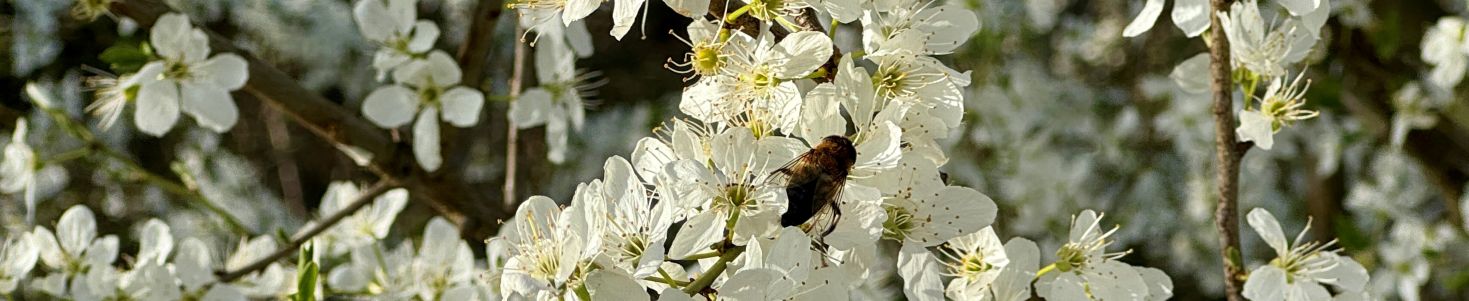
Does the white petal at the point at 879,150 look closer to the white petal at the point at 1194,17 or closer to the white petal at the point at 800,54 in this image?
the white petal at the point at 800,54

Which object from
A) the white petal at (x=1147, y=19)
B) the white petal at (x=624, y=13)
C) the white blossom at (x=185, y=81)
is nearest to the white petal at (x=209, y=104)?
the white blossom at (x=185, y=81)

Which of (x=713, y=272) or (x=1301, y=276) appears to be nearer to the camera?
(x=713, y=272)

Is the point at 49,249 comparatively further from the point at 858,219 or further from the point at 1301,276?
the point at 1301,276

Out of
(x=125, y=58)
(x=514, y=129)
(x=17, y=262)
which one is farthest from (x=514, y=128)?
(x=17, y=262)

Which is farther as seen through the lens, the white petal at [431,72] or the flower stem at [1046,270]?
the white petal at [431,72]

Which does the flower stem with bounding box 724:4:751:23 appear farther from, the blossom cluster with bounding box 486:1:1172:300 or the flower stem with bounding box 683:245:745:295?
the flower stem with bounding box 683:245:745:295

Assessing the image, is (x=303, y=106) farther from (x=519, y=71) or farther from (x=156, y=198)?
(x=156, y=198)

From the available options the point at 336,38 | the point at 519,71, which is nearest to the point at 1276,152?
the point at 519,71
